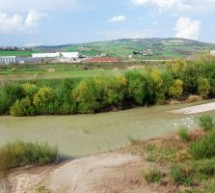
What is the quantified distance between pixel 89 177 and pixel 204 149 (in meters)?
6.30

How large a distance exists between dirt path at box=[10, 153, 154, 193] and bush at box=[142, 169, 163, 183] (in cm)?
37

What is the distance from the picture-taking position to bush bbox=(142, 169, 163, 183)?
20203 mm

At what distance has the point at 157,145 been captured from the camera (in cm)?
2694

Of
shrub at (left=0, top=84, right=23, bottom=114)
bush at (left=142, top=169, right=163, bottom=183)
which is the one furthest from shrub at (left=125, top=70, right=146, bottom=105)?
bush at (left=142, top=169, right=163, bottom=183)

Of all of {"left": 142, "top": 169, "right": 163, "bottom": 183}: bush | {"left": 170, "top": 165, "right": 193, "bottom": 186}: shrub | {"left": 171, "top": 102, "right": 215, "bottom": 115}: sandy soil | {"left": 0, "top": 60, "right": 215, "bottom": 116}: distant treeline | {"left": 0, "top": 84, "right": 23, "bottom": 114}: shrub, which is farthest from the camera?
{"left": 0, "top": 84, "right": 23, "bottom": 114}: shrub

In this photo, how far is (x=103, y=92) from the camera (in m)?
50.6

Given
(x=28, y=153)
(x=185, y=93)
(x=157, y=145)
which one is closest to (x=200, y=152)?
(x=157, y=145)

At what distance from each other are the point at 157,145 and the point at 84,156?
174 inches

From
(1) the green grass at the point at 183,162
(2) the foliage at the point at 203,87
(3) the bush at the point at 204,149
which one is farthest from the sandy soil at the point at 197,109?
(3) the bush at the point at 204,149

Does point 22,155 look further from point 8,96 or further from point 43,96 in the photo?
point 8,96

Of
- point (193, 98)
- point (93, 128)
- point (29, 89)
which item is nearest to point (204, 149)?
point (93, 128)

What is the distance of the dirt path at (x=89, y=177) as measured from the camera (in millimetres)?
20094

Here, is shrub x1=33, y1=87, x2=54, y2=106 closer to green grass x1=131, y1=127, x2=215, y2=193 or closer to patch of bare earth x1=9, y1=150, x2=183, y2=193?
green grass x1=131, y1=127, x2=215, y2=193

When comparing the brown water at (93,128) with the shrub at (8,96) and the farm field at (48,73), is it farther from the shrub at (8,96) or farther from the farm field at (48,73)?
the farm field at (48,73)
